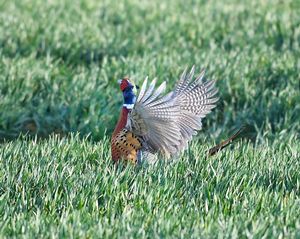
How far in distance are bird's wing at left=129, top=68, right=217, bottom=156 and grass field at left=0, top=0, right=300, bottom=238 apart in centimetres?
14

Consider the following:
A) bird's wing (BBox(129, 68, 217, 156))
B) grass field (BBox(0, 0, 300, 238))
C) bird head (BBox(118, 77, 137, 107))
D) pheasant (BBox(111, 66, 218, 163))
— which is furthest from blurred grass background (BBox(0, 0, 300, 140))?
bird head (BBox(118, 77, 137, 107))

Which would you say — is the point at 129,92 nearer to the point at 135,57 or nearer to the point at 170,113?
the point at 170,113

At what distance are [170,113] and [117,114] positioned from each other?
2.34m

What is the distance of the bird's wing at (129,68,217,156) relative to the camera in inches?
205

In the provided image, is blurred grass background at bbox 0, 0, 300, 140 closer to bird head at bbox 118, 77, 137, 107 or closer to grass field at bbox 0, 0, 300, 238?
grass field at bbox 0, 0, 300, 238

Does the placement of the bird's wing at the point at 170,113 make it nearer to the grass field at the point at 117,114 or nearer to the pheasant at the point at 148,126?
the pheasant at the point at 148,126

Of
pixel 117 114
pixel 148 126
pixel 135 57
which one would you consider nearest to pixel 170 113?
pixel 148 126

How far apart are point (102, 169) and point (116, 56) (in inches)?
178

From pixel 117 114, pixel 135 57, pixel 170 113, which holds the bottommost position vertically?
pixel 117 114

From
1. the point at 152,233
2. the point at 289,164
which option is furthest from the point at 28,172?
the point at 289,164

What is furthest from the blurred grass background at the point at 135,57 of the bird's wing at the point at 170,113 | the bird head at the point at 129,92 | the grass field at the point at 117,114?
the bird head at the point at 129,92

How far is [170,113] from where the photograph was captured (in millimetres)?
5348

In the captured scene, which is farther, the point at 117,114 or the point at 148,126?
the point at 117,114

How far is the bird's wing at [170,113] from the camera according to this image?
520 cm
